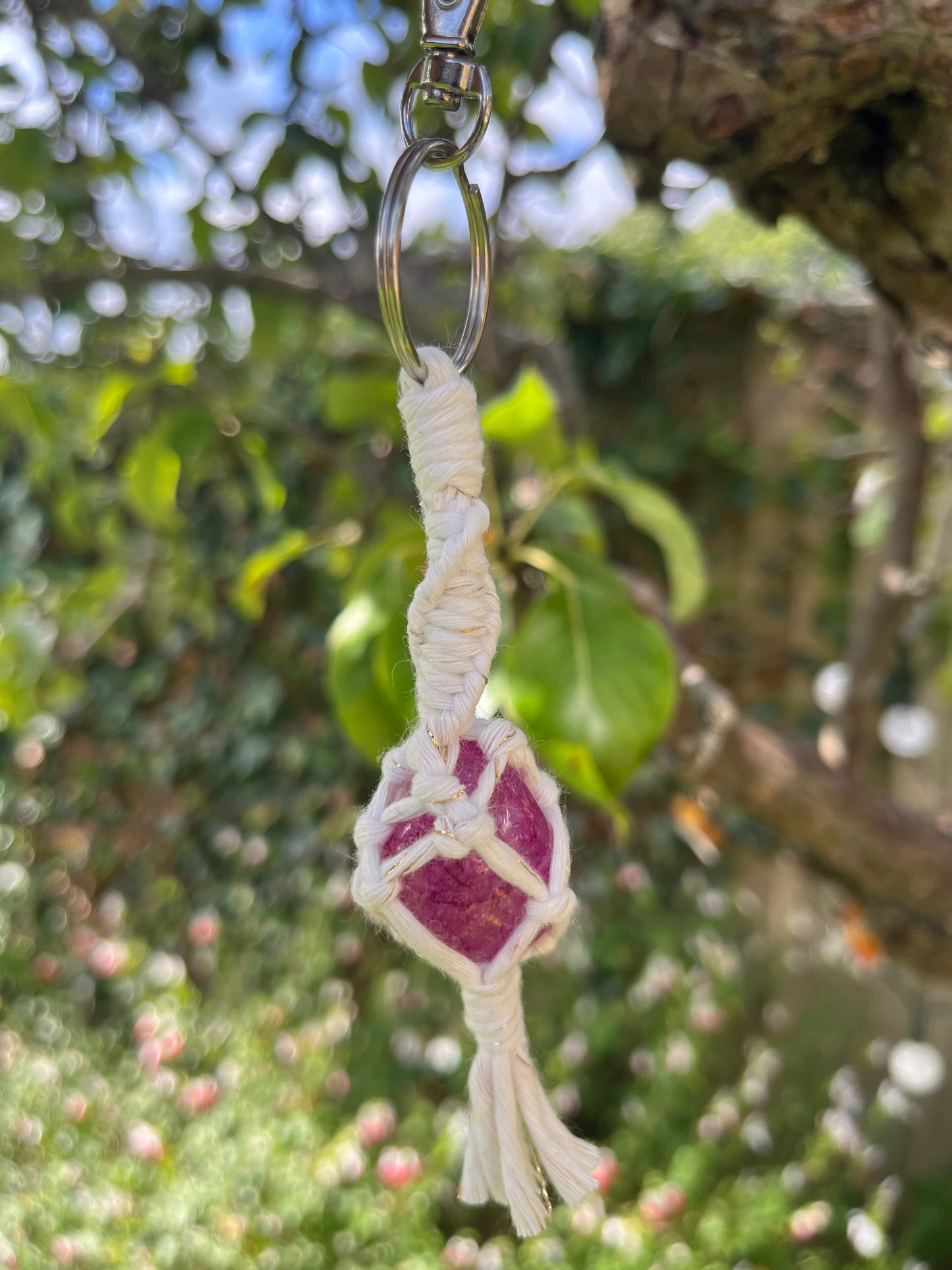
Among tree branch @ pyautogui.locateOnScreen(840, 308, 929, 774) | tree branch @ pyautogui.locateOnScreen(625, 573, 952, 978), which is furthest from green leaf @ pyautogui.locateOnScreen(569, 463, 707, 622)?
tree branch @ pyautogui.locateOnScreen(840, 308, 929, 774)

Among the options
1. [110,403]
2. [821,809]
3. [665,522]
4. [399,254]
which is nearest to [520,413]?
[665,522]

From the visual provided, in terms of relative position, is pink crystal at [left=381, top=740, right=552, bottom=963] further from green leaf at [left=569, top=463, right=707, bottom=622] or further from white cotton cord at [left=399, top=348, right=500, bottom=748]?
green leaf at [left=569, top=463, right=707, bottom=622]

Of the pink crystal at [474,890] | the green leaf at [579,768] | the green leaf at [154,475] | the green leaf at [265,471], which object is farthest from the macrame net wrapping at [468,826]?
the green leaf at [154,475]

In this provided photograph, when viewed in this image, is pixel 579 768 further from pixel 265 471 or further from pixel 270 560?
pixel 265 471

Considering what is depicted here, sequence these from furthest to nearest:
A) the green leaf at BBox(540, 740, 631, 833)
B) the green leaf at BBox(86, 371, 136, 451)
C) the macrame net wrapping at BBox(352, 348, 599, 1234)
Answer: the green leaf at BBox(86, 371, 136, 451)
the green leaf at BBox(540, 740, 631, 833)
the macrame net wrapping at BBox(352, 348, 599, 1234)

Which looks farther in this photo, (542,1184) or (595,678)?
(595,678)

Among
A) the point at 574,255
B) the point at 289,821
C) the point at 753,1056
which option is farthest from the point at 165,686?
the point at 753,1056

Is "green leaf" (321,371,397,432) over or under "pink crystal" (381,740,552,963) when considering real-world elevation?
under
